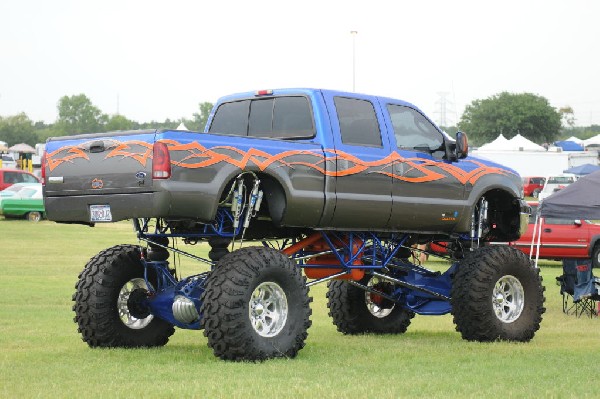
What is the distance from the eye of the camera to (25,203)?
42719mm

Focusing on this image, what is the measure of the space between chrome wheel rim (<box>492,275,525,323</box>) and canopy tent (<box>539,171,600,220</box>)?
239 inches

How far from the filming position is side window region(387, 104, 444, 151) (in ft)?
40.7

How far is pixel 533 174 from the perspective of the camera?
7475cm

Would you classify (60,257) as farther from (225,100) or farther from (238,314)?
(238,314)

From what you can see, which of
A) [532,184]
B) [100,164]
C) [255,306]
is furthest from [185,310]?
[532,184]

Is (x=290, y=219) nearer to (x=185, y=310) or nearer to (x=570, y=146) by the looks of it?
(x=185, y=310)

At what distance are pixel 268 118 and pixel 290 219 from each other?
5.09 ft

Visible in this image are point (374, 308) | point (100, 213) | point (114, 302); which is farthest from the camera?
point (374, 308)

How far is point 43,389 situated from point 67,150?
2.89 m

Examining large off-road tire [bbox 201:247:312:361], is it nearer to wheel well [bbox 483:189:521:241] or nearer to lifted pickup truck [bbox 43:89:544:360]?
lifted pickup truck [bbox 43:89:544:360]

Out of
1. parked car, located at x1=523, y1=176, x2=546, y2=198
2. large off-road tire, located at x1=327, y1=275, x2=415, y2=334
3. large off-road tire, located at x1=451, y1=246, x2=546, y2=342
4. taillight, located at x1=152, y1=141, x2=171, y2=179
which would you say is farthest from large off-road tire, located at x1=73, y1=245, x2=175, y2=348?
parked car, located at x1=523, y1=176, x2=546, y2=198

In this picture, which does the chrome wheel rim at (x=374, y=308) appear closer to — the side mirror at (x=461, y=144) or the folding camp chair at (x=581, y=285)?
the side mirror at (x=461, y=144)

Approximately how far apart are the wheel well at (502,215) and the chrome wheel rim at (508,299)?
0.86 meters

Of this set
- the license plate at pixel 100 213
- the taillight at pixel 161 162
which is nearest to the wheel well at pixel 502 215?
the taillight at pixel 161 162
